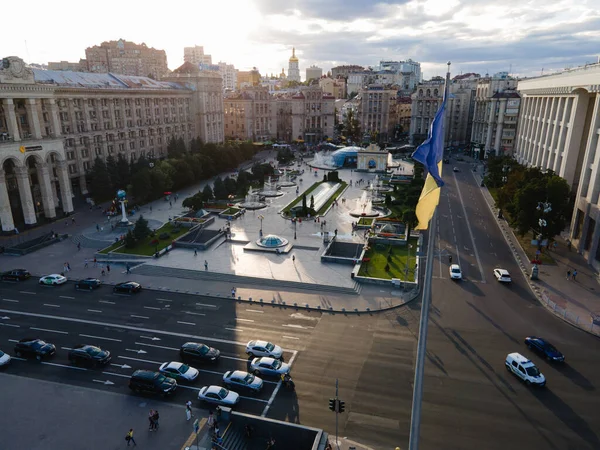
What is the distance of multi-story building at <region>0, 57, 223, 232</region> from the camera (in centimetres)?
6059

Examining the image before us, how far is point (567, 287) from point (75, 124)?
8330 cm

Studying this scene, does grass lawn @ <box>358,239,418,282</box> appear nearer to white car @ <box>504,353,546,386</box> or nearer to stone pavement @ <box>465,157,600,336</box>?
stone pavement @ <box>465,157,600,336</box>

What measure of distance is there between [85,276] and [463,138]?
148 metres

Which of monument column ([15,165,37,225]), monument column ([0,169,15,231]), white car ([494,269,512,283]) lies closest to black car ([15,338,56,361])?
monument column ([0,169,15,231])

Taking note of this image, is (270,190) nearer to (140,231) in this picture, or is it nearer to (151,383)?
(140,231)

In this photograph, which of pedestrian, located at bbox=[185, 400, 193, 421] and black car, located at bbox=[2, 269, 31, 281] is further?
black car, located at bbox=[2, 269, 31, 281]

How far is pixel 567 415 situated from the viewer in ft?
83.7

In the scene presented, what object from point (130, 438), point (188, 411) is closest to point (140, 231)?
point (188, 411)

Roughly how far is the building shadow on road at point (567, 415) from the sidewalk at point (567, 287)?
1087 centimetres

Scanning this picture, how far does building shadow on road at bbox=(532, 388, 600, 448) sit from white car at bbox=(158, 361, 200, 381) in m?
23.0

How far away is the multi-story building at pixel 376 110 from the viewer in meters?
158

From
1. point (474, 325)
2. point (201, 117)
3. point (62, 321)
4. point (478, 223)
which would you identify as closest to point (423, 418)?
point (474, 325)

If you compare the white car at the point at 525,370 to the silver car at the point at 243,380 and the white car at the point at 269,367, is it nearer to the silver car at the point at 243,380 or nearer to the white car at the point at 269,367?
the white car at the point at 269,367

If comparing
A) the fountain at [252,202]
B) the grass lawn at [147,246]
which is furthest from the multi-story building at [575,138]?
the grass lawn at [147,246]
